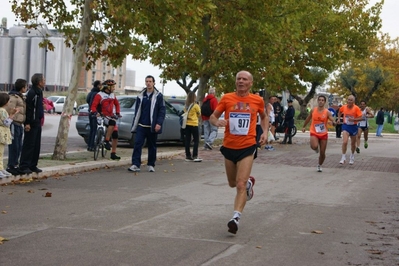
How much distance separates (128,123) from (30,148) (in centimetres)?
931

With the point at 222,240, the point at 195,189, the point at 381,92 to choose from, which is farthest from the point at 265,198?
the point at 381,92

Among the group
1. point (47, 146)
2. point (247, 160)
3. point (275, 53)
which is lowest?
point (47, 146)

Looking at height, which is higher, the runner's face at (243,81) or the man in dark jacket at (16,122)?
the runner's face at (243,81)

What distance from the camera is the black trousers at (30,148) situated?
1350 cm

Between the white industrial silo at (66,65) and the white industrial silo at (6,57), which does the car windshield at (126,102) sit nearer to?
the white industrial silo at (6,57)

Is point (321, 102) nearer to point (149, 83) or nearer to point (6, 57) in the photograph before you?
point (149, 83)

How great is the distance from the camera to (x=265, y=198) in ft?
39.1

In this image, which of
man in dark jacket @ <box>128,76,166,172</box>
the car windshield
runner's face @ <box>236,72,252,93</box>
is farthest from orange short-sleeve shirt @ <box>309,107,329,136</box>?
runner's face @ <box>236,72,252,93</box>

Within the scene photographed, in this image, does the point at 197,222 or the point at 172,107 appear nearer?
the point at 197,222

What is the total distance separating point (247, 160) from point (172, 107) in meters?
16.3

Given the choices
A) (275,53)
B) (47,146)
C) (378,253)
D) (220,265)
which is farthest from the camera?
(275,53)

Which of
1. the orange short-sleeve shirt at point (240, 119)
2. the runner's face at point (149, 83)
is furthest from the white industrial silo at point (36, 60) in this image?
the orange short-sleeve shirt at point (240, 119)

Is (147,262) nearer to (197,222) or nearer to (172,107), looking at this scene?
(197,222)

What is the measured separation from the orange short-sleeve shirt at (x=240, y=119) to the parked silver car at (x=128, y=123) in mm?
13733
